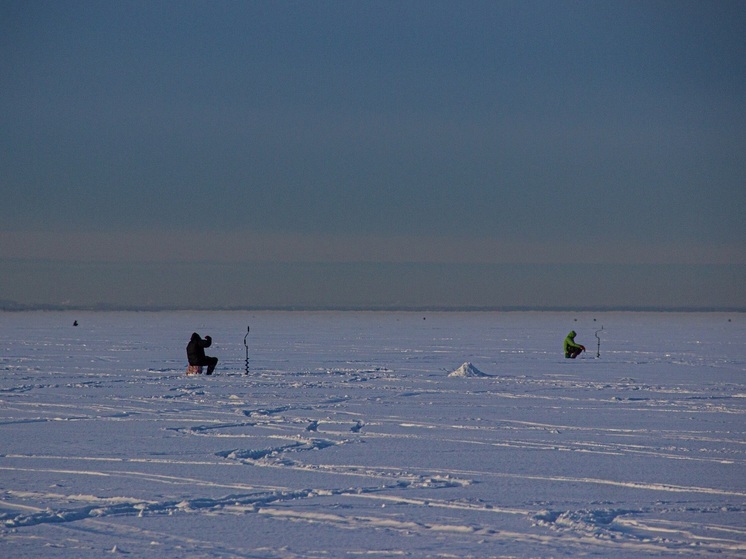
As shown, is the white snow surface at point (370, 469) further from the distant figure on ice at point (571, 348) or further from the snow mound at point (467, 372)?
the distant figure on ice at point (571, 348)

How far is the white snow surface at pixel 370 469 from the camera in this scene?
20.7 feet

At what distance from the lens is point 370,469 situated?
8.93 metres

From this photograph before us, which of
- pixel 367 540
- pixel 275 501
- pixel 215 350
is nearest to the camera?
pixel 367 540

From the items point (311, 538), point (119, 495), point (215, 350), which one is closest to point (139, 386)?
point (119, 495)

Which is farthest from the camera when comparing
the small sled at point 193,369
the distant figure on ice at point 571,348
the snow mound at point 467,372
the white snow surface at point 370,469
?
the distant figure on ice at point 571,348

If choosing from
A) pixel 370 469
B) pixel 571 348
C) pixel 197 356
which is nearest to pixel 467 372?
pixel 197 356

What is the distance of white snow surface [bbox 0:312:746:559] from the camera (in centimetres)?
630

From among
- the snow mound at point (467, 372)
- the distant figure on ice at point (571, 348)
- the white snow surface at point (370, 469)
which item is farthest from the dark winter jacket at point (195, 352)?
the distant figure on ice at point (571, 348)

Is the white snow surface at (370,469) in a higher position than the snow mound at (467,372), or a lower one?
lower

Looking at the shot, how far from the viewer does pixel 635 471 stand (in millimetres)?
8883

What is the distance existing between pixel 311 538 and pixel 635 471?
12.8ft

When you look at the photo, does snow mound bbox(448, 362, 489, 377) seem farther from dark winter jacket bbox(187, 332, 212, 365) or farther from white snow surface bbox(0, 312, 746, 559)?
dark winter jacket bbox(187, 332, 212, 365)

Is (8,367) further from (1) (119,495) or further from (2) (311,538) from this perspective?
(2) (311,538)

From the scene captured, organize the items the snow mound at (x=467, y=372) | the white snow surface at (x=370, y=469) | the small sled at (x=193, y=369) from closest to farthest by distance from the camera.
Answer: the white snow surface at (x=370, y=469), the small sled at (x=193, y=369), the snow mound at (x=467, y=372)
